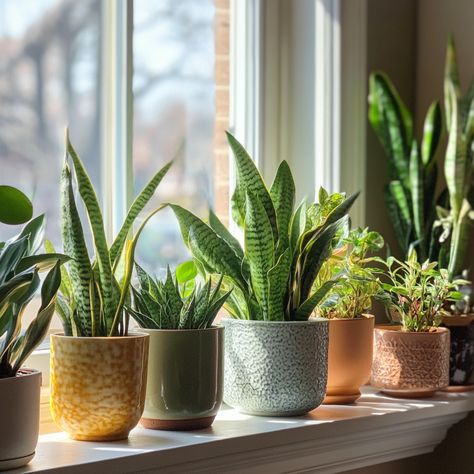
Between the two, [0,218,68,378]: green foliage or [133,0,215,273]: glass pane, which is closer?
[0,218,68,378]: green foliage

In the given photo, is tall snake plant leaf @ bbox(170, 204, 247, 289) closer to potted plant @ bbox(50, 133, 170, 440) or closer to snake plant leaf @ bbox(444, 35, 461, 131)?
potted plant @ bbox(50, 133, 170, 440)

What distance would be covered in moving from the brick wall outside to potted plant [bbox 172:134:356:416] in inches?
10.9

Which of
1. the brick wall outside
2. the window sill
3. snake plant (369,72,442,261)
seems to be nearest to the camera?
the window sill

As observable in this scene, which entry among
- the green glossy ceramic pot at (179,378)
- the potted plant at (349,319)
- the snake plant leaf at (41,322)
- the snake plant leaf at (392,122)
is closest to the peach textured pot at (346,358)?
the potted plant at (349,319)

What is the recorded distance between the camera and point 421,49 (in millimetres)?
2088

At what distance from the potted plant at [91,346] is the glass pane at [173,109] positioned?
0.34 m

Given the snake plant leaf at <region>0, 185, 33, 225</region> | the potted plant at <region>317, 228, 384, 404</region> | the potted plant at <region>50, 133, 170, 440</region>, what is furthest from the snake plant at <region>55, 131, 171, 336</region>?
the potted plant at <region>317, 228, 384, 404</region>

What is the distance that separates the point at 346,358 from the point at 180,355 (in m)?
0.39

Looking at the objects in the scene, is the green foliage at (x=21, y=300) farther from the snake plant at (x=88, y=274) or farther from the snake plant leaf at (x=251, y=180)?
the snake plant leaf at (x=251, y=180)

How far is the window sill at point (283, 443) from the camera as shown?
3.98 feet

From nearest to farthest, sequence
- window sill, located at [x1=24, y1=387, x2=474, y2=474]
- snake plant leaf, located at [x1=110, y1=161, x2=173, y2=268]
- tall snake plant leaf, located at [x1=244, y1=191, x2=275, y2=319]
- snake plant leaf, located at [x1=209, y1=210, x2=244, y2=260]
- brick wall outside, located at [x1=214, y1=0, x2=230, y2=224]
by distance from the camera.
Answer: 1. window sill, located at [x1=24, y1=387, x2=474, y2=474]
2. snake plant leaf, located at [x1=110, y1=161, x2=173, y2=268]
3. tall snake plant leaf, located at [x1=244, y1=191, x2=275, y2=319]
4. snake plant leaf, located at [x1=209, y1=210, x2=244, y2=260]
5. brick wall outside, located at [x1=214, y1=0, x2=230, y2=224]

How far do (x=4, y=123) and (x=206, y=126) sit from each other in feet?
1.48

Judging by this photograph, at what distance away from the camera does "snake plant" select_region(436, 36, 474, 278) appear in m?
1.85

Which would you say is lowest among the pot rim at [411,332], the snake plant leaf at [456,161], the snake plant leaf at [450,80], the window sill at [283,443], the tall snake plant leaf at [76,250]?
the window sill at [283,443]
